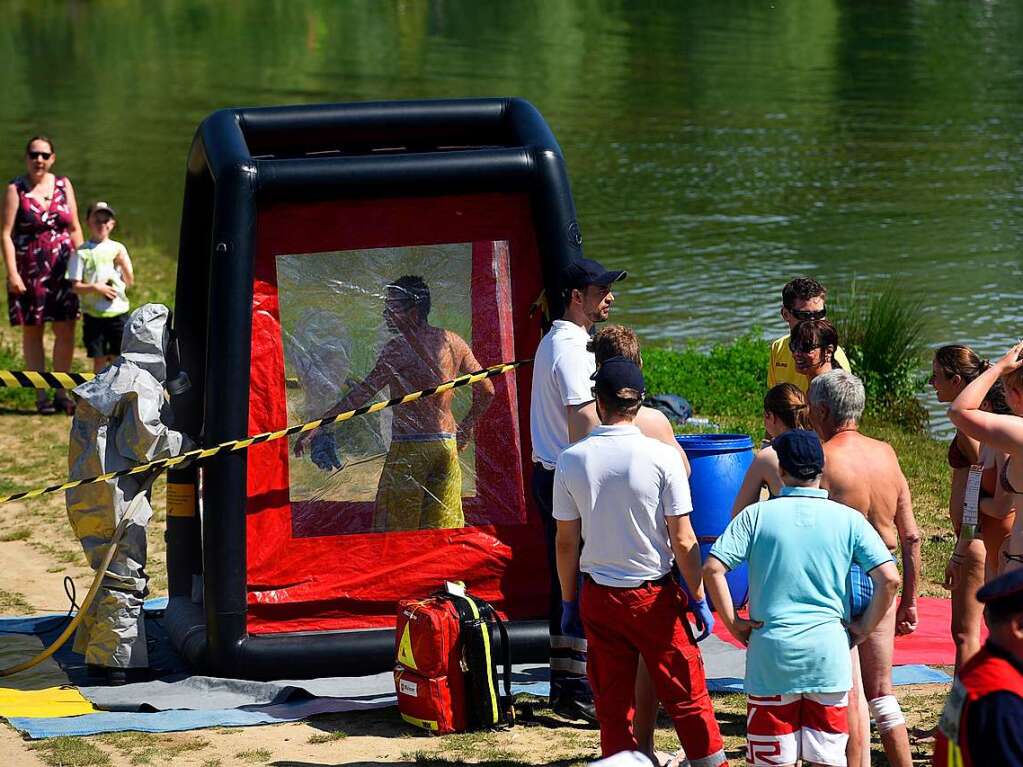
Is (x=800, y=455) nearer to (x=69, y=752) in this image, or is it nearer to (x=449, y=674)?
(x=449, y=674)

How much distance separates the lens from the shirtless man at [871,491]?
17.9 ft

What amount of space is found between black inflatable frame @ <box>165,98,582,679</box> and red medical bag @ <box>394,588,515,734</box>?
2.54ft

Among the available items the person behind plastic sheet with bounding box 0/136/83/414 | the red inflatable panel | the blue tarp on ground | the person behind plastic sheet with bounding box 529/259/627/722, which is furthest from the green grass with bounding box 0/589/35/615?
the person behind plastic sheet with bounding box 0/136/83/414

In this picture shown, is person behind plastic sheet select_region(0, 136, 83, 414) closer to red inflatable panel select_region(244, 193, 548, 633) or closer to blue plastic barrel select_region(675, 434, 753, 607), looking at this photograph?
red inflatable panel select_region(244, 193, 548, 633)

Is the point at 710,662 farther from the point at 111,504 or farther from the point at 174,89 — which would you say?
the point at 174,89

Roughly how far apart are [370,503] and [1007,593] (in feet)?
14.7

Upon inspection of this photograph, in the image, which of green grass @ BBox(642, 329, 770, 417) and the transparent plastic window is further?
green grass @ BBox(642, 329, 770, 417)

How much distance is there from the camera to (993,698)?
3260 mm

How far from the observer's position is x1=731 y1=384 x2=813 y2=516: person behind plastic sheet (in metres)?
5.54

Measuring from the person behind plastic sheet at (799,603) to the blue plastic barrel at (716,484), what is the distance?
8.33 feet

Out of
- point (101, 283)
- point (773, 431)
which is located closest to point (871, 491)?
point (773, 431)

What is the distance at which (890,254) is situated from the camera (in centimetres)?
2011

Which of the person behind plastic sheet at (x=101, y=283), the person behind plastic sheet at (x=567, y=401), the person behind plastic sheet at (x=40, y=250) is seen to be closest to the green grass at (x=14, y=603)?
the person behind plastic sheet at (x=101, y=283)

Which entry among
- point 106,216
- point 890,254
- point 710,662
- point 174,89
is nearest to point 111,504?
point 710,662
